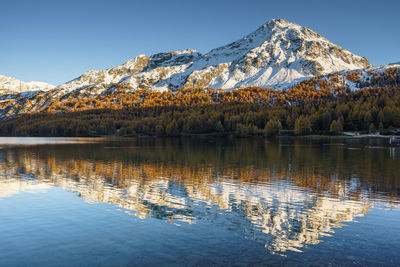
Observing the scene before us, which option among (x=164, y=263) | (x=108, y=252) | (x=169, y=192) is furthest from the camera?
(x=169, y=192)

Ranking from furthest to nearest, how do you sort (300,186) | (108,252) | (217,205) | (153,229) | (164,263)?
(300,186)
(217,205)
(153,229)
(108,252)
(164,263)

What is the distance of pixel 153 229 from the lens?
20.5m

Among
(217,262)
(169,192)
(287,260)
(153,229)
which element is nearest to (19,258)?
(153,229)

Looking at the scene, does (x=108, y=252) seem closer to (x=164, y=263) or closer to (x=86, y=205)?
(x=164, y=263)

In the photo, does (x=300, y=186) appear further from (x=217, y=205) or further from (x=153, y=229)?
(x=153, y=229)

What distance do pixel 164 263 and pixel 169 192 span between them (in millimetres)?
17451

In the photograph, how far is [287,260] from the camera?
1555 centimetres

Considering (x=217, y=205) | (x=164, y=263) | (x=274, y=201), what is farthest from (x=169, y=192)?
(x=164, y=263)

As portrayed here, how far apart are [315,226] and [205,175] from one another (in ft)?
82.0

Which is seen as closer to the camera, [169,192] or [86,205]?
[86,205]

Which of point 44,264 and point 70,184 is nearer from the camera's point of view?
point 44,264

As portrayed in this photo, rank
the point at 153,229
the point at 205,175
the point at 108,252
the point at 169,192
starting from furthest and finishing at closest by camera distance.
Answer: the point at 205,175 → the point at 169,192 → the point at 153,229 → the point at 108,252

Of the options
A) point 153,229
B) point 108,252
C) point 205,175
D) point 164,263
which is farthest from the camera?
point 205,175

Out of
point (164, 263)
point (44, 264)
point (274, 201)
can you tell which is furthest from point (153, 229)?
point (274, 201)
